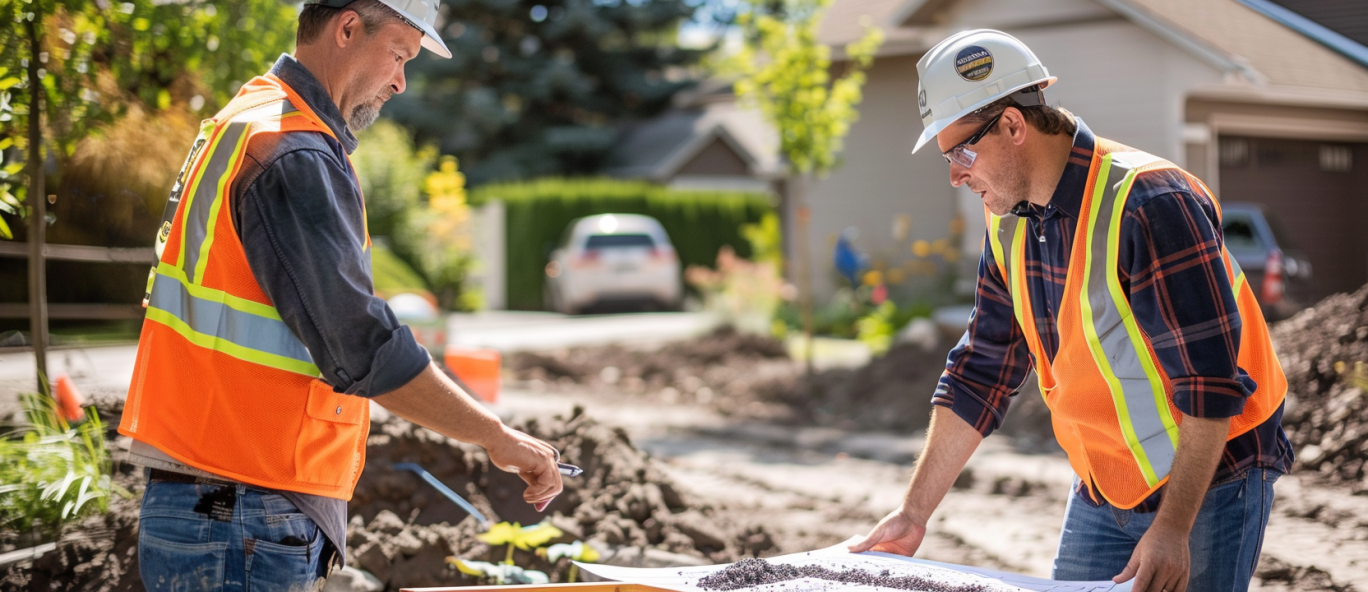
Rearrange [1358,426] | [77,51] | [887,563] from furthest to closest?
[1358,426], [77,51], [887,563]

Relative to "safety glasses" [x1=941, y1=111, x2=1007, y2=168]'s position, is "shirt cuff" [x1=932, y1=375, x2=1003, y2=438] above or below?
below

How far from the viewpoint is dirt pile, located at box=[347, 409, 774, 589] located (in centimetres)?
431

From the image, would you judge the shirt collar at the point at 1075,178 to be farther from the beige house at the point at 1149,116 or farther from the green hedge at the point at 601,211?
the green hedge at the point at 601,211

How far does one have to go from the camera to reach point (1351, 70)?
52.2 ft

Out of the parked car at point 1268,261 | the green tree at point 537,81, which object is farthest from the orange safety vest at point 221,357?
the green tree at point 537,81

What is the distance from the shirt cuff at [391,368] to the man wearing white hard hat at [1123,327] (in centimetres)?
126

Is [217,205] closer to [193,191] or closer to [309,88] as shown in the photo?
[193,191]

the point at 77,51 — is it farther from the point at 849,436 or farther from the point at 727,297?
the point at 727,297

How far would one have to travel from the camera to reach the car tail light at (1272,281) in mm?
12602

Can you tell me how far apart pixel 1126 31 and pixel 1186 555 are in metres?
12.6

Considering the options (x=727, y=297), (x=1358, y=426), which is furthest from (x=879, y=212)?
(x=1358, y=426)

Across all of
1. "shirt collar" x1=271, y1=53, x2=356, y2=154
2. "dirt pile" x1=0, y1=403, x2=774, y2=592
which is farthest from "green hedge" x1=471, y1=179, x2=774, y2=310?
"shirt collar" x1=271, y1=53, x2=356, y2=154

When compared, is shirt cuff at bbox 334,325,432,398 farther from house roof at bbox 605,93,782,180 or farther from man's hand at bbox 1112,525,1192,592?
house roof at bbox 605,93,782,180

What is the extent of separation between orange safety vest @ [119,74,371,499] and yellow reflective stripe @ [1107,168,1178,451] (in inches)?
64.6
